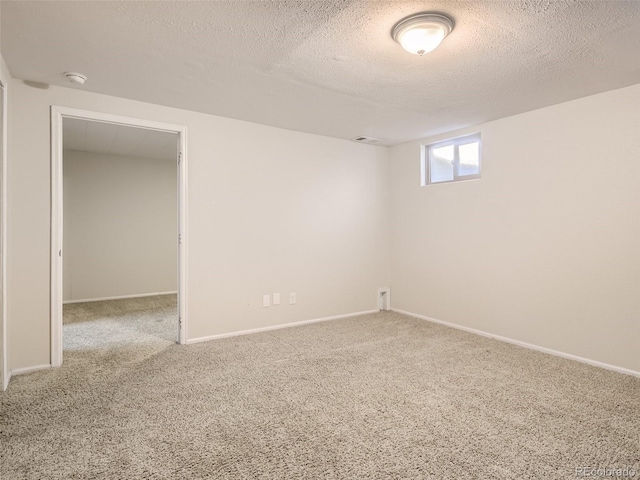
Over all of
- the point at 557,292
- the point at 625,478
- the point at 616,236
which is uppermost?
the point at 616,236

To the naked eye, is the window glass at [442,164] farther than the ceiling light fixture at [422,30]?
Yes

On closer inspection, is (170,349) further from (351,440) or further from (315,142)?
(315,142)

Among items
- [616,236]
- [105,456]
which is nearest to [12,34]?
[105,456]

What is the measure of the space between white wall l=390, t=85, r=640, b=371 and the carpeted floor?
0.36m

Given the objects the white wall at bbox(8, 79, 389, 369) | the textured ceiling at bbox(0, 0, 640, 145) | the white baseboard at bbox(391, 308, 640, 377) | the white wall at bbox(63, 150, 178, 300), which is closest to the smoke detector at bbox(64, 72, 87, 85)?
the textured ceiling at bbox(0, 0, 640, 145)

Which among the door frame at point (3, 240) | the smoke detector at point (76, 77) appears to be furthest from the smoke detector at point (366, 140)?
the door frame at point (3, 240)

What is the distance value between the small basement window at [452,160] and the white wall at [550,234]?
15cm

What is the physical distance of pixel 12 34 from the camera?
2.16 metres

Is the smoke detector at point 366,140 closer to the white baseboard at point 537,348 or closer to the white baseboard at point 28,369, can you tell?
the white baseboard at point 537,348

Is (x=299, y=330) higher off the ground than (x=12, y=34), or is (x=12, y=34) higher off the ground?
(x=12, y=34)

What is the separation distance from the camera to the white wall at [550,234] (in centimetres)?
290

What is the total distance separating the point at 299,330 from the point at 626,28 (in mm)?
3539

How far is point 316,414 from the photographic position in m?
2.22

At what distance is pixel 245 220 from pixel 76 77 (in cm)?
186
